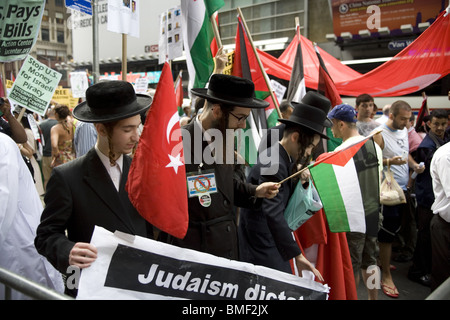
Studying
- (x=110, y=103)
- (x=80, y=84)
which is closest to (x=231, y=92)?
(x=110, y=103)

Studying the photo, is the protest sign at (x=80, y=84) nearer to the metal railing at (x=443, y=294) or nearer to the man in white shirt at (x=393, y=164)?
the man in white shirt at (x=393, y=164)

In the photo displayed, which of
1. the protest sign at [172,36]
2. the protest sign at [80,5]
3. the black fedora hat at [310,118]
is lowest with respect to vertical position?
the black fedora hat at [310,118]

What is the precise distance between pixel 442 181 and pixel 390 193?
42.3 inches

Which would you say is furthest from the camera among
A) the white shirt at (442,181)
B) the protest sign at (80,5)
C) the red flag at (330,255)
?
the protest sign at (80,5)

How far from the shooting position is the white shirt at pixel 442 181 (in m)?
3.35

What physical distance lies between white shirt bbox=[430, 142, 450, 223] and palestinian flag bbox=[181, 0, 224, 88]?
2252 millimetres

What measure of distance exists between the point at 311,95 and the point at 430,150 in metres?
2.75

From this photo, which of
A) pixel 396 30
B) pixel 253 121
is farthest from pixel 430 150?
pixel 396 30

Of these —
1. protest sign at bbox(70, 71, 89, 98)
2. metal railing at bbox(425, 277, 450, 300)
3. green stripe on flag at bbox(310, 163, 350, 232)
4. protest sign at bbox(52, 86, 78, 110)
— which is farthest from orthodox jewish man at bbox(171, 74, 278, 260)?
protest sign at bbox(52, 86, 78, 110)

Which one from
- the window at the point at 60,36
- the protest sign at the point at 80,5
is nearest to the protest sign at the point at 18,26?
the protest sign at the point at 80,5

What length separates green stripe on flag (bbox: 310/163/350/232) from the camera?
2.87 meters

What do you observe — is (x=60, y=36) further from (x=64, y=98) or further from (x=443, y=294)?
(x=443, y=294)

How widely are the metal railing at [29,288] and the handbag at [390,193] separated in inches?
150

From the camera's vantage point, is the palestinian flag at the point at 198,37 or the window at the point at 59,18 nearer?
the palestinian flag at the point at 198,37
